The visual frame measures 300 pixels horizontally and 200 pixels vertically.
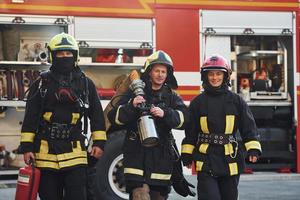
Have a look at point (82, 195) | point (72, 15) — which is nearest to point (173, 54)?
point (72, 15)

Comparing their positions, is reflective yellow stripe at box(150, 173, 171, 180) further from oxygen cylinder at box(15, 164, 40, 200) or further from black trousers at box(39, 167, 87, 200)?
oxygen cylinder at box(15, 164, 40, 200)

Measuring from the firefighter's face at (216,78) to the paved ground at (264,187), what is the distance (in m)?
2.41

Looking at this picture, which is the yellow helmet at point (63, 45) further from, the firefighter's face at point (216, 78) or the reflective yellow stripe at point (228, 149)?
the reflective yellow stripe at point (228, 149)

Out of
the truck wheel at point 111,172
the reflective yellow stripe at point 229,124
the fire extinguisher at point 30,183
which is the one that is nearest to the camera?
the fire extinguisher at point 30,183

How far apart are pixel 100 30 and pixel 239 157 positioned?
112 inches

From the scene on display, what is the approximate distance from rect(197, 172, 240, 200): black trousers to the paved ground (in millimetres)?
2232

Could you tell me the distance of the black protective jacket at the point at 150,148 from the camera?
4707 millimetres

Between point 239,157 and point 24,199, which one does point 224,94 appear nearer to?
point 239,157

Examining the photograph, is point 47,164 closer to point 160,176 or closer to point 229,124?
point 160,176

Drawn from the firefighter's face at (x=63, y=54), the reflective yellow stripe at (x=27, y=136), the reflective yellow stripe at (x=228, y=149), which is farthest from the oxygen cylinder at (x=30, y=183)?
the reflective yellow stripe at (x=228, y=149)

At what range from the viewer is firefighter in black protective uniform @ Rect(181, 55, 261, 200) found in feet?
16.1

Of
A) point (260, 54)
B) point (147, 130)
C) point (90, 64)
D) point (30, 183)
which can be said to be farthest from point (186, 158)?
point (260, 54)

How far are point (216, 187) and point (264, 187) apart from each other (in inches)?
129

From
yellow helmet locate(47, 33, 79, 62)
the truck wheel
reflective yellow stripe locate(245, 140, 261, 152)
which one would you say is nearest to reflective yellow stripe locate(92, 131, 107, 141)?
yellow helmet locate(47, 33, 79, 62)
